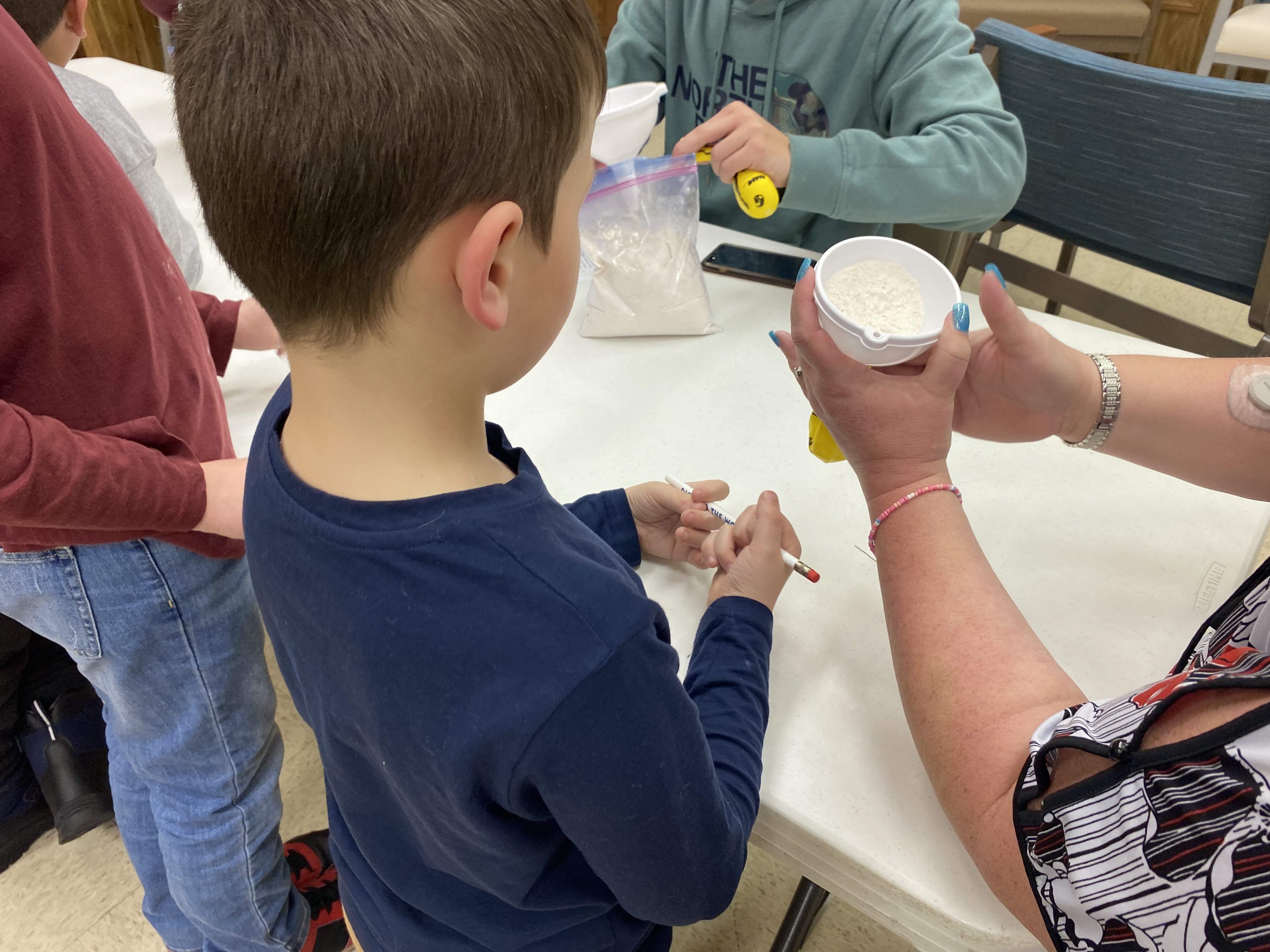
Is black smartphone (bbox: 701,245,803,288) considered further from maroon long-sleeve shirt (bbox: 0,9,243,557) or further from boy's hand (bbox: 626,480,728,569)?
maroon long-sleeve shirt (bbox: 0,9,243,557)

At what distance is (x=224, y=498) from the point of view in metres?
0.70

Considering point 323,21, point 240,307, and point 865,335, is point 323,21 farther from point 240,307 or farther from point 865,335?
A: point 240,307

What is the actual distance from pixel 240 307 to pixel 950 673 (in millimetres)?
856

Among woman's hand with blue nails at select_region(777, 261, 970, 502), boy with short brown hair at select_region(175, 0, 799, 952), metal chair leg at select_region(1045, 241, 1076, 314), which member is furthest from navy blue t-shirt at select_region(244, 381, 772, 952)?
metal chair leg at select_region(1045, 241, 1076, 314)

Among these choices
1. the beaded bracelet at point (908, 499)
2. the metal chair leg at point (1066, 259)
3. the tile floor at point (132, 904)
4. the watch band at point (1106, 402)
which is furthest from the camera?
the metal chair leg at point (1066, 259)

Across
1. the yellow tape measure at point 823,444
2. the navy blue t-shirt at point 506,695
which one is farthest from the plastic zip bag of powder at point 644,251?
the navy blue t-shirt at point 506,695

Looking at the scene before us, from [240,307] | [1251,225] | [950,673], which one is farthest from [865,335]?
[1251,225]

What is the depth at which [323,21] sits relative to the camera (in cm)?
37

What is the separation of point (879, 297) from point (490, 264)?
42cm

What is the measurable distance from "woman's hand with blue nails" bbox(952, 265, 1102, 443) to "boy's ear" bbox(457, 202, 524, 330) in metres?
0.46

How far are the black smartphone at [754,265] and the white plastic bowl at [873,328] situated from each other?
359 millimetres

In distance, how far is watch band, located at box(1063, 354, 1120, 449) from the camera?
75 centimetres

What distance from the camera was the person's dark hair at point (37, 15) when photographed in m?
0.79

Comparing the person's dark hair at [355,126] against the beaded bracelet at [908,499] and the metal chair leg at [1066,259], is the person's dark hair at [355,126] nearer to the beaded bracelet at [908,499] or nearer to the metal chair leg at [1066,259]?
the beaded bracelet at [908,499]
